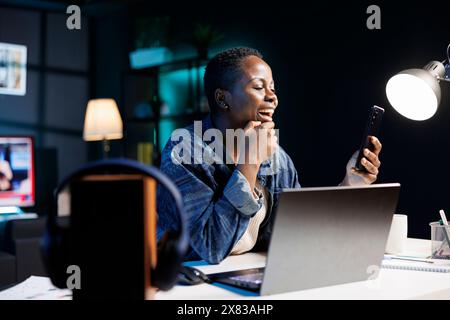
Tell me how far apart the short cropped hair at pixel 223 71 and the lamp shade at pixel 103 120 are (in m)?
3.26

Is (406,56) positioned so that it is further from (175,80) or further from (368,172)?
(175,80)

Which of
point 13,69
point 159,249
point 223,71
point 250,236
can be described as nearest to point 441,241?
point 250,236

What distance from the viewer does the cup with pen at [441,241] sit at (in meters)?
1.54

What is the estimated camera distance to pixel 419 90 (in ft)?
5.06

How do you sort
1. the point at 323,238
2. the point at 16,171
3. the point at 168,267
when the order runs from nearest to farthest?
the point at 168,267, the point at 323,238, the point at 16,171

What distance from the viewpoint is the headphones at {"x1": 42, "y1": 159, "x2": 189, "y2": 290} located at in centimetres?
77

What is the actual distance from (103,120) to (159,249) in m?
4.06

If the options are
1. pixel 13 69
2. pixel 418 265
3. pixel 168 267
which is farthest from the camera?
pixel 13 69

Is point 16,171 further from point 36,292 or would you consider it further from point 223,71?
point 36,292

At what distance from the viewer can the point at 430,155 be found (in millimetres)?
2754

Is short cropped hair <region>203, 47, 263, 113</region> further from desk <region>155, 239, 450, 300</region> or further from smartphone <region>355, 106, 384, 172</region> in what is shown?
desk <region>155, 239, 450, 300</region>

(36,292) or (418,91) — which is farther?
(418,91)

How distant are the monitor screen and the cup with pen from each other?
3.46 meters
